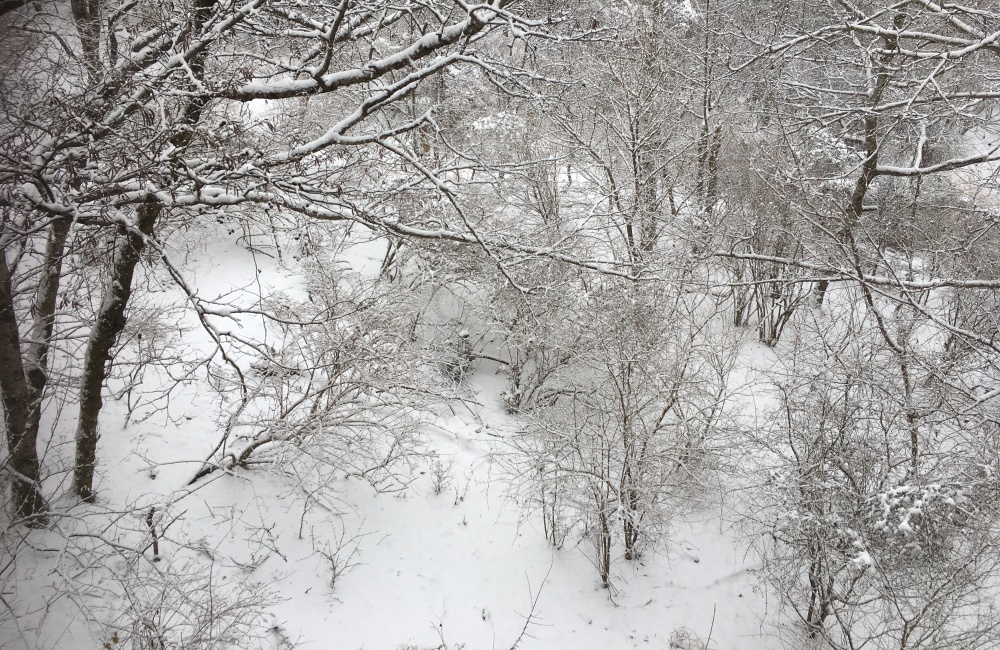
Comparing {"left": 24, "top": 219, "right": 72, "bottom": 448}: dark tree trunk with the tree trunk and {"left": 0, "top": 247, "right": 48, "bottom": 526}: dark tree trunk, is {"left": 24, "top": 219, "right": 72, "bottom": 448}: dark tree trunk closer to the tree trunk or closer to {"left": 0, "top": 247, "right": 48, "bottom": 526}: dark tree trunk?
{"left": 0, "top": 247, "right": 48, "bottom": 526}: dark tree trunk

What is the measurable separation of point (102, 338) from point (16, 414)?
1.03m

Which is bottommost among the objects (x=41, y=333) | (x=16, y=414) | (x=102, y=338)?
(x=16, y=414)

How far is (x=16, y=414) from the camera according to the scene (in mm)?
5492

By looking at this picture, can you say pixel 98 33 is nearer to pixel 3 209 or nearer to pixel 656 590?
pixel 3 209

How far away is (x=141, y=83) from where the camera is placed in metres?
3.66

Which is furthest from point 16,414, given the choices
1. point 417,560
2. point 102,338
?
point 417,560

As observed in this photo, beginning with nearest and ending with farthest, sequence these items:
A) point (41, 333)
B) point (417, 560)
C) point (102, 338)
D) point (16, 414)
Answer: point (16, 414) → point (102, 338) → point (41, 333) → point (417, 560)

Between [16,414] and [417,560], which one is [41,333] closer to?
[16,414]

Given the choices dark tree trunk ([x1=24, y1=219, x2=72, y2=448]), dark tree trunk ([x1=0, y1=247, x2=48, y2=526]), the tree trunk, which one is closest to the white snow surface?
the tree trunk

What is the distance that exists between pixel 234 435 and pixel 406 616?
3.66 m

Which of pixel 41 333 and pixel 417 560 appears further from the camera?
pixel 417 560

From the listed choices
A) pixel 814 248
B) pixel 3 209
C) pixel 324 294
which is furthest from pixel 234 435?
pixel 814 248

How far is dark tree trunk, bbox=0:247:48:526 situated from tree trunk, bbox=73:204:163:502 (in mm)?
445

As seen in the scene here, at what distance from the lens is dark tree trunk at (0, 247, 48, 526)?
523 cm
